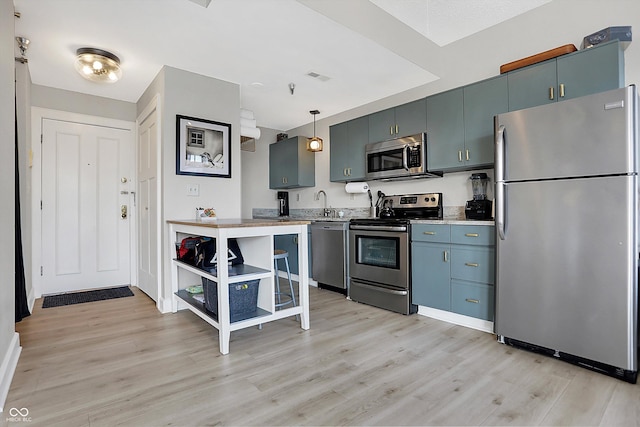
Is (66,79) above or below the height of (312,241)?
above

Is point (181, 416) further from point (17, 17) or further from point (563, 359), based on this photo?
point (17, 17)

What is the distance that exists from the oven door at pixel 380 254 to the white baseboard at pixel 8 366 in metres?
2.76

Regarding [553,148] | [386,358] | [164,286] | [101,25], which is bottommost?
[386,358]

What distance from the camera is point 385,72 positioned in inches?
130

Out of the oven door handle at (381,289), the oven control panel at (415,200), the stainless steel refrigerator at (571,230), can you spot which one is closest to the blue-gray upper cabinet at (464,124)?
the oven control panel at (415,200)

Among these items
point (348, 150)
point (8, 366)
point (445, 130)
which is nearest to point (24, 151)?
point (8, 366)

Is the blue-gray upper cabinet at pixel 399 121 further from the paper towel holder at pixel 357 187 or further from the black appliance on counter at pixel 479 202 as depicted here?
the black appliance on counter at pixel 479 202

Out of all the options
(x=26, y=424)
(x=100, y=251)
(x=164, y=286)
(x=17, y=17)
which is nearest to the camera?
(x=26, y=424)

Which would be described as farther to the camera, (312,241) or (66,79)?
(312,241)

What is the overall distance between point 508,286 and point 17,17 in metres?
4.01

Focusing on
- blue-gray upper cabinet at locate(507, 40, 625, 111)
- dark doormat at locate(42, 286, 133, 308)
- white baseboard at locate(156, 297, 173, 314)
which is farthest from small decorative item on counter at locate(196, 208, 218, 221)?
blue-gray upper cabinet at locate(507, 40, 625, 111)

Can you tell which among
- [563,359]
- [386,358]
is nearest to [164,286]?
[386,358]

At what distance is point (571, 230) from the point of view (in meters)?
2.04

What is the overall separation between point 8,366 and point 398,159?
3458mm
